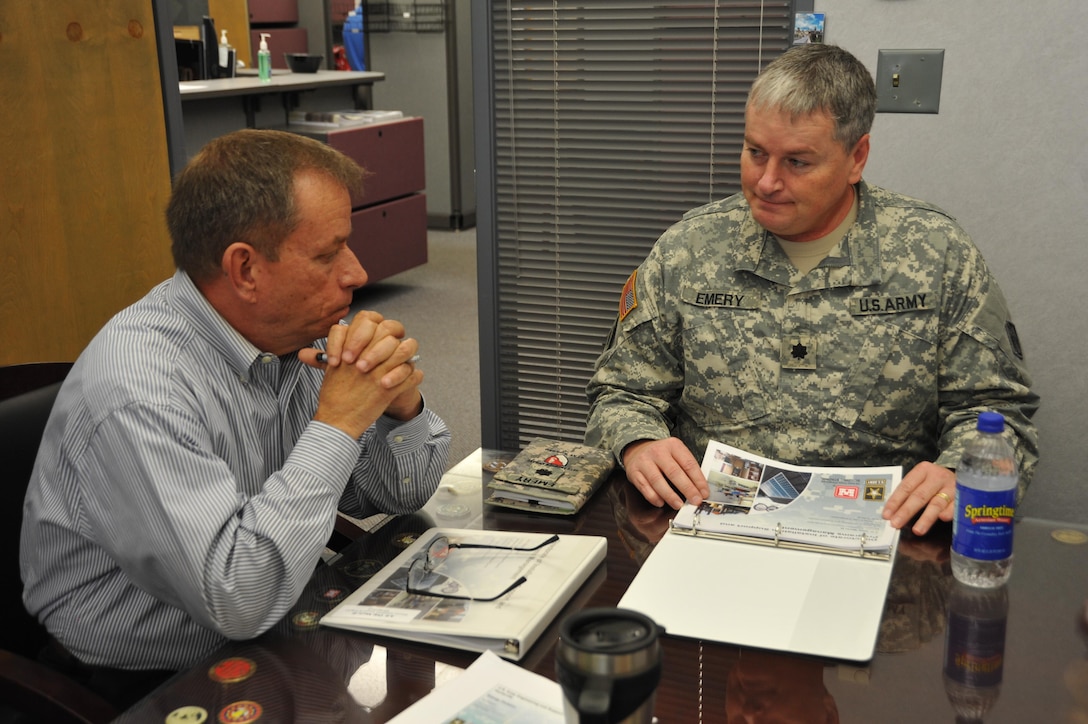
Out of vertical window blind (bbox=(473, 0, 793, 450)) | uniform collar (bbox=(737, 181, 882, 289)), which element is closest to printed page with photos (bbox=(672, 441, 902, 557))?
uniform collar (bbox=(737, 181, 882, 289))

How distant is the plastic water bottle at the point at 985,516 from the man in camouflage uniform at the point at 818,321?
41 centimetres

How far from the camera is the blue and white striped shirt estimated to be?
118cm

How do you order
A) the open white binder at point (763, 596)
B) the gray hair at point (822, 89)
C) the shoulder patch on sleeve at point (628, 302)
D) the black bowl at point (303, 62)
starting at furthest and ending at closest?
1. the black bowl at point (303, 62)
2. the shoulder patch on sleeve at point (628, 302)
3. the gray hair at point (822, 89)
4. the open white binder at point (763, 596)

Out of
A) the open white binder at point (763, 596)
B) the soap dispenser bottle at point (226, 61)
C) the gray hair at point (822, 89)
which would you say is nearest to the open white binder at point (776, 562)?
the open white binder at point (763, 596)

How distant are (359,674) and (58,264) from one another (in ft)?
6.97

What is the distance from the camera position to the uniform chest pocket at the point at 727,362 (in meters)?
1.83

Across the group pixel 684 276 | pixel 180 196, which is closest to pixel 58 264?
pixel 180 196

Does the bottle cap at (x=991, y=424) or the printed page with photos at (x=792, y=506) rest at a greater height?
the bottle cap at (x=991, y=424)

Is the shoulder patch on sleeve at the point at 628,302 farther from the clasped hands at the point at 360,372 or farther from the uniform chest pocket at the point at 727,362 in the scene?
the clasped hands at the point at 360,372

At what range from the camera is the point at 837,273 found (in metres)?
1.81

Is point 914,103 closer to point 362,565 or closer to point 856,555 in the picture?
point 856,555

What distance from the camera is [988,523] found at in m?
1.22

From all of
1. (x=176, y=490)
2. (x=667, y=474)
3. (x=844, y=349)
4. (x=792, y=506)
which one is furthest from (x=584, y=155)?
(x=176, y=490)

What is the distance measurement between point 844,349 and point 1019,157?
0.74m
